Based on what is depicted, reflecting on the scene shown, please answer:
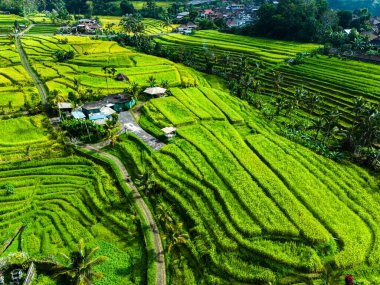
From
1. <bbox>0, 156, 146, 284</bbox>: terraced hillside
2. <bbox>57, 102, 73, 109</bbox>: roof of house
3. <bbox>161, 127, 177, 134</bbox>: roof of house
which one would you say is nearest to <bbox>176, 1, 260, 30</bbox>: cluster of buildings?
<bbox>57, 102, 73, 109</bbox>: roof of house

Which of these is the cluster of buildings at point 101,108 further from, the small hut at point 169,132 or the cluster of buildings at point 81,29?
the cluster of buildings at point 81,29

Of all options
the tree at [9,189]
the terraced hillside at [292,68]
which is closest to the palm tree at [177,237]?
the tree at [9,189]

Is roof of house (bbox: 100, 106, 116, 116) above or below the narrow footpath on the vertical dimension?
above

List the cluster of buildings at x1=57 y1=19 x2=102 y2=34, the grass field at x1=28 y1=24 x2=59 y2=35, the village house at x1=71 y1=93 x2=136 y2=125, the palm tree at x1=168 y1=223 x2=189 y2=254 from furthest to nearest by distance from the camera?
the cluster of buildings at x1=57 y1=19 x2=102 y2=34
the grass field at x1=28 y1=24 x2=59 y2=35
the village house at x1=71 y1=93 x2=136 y2=125
the palm tree at x1=168 y1=223 x2=189 y2=254

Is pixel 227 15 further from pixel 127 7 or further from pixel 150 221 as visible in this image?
pixel 150 221

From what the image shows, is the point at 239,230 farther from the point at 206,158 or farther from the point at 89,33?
the point at 89,33

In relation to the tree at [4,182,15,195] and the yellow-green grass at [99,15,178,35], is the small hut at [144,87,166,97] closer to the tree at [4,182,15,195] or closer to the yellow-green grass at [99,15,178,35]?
the tree at [4,182,15,195]
